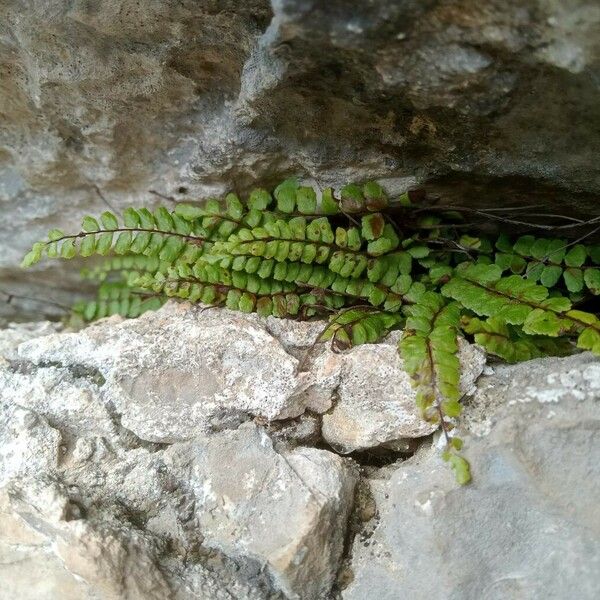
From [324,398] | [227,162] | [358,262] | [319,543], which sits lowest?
[319,543]

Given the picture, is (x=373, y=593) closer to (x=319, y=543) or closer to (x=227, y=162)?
(x=319, y=543)

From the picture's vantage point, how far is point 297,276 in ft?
10.2

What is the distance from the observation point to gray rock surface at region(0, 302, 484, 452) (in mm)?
2658

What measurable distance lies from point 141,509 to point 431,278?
1672 mm

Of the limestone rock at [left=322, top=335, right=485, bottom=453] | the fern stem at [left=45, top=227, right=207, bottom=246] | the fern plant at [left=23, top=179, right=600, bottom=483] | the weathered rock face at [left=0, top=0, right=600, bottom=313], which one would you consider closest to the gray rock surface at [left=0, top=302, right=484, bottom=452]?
the limestone rock at [left=322, top=335, right=485, bottom=453]

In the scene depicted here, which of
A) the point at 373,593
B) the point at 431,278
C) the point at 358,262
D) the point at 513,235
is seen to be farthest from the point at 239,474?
the point at 513,235

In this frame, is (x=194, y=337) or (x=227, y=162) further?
(x=227, y=162)

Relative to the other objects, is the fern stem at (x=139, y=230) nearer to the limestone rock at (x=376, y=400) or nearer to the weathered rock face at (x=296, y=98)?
the weathered rock face at (x=296, y=98)

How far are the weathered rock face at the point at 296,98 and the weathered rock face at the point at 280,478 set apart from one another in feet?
2.69

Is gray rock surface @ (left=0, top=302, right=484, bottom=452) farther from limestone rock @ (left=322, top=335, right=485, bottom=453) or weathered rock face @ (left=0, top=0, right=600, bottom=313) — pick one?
weathered rock face @ (left=0, top=0, right=600, bottom=313)

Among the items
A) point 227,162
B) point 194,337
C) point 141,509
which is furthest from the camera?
point 227,162

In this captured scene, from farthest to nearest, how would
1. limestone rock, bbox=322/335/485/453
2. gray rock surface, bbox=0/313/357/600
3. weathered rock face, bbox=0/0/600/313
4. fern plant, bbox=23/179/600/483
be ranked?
fern plant, bbox=23/179/600/483 → limestone rock, bbox=322/335/485/453 → gray rock surface, bbox=0/313/357/600 → weathered rock face, bbox=0/0/600/313

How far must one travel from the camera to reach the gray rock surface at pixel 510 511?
2264 mm

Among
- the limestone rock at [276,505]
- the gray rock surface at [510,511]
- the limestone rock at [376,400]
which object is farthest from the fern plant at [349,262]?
the limestone rock at [276,505]
